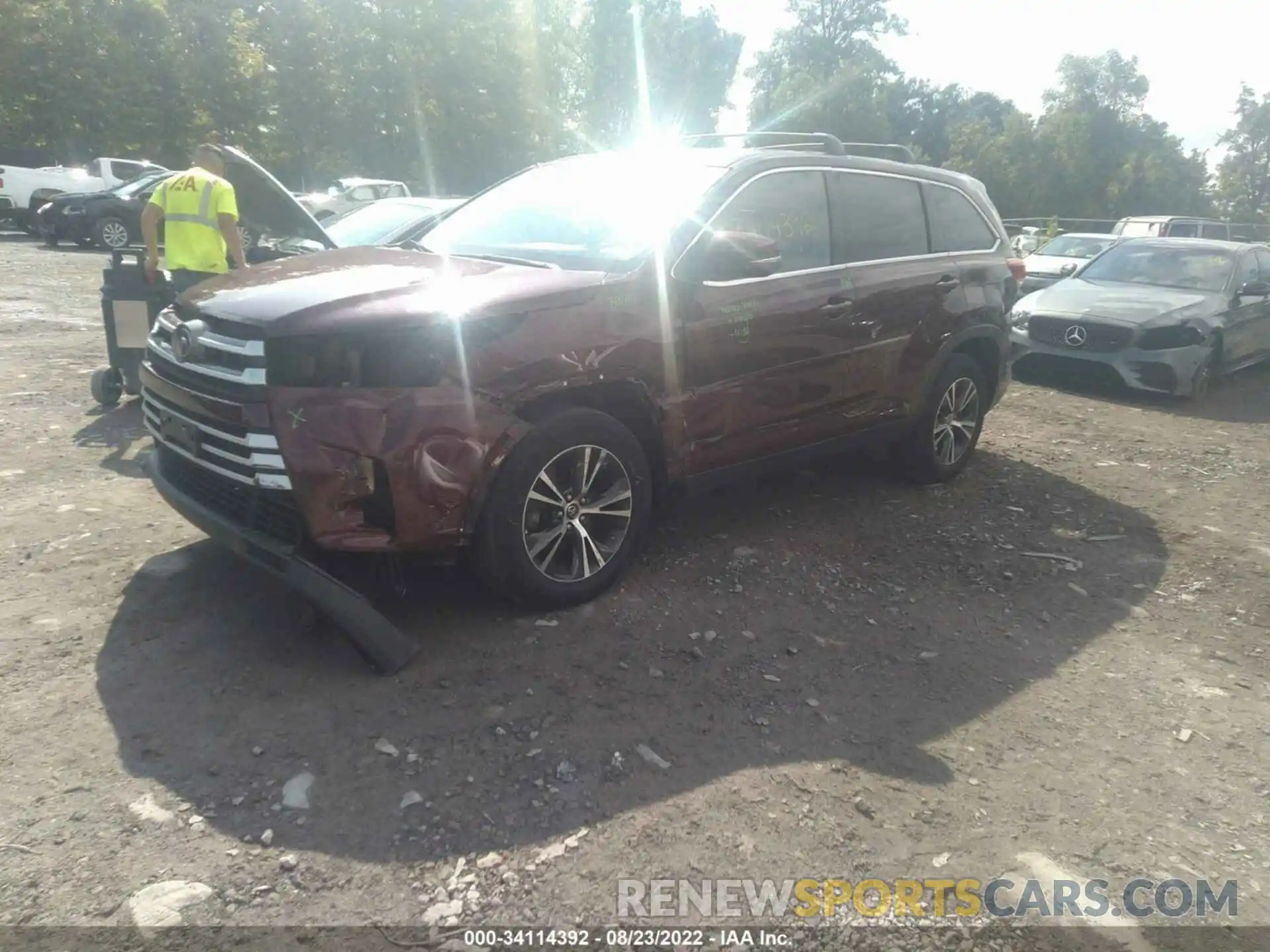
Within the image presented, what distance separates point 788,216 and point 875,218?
732 millimetres

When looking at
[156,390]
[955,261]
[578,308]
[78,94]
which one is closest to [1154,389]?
[955,261]

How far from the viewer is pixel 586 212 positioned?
173 inches

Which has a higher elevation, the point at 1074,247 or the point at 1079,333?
the point at 1074,247

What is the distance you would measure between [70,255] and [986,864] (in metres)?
18.9

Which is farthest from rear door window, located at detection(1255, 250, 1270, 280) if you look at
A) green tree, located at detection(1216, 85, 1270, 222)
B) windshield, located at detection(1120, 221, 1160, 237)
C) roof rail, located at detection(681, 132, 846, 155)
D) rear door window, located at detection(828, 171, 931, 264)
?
green tree, located at detection(1216, 85, 1270, 222)

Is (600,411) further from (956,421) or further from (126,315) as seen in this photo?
(126,315)

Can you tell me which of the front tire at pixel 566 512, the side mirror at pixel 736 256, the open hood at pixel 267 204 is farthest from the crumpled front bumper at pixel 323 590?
the open hood at pixel 267 204

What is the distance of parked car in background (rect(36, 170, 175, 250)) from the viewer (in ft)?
59.4

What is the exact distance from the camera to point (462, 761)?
2936 millimetres

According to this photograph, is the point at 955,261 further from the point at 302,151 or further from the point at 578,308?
the point at 302,151

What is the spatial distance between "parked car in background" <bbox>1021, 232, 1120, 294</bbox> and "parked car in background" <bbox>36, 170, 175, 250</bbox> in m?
15.8

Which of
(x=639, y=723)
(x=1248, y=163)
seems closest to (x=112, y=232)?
(x=639, y=723)

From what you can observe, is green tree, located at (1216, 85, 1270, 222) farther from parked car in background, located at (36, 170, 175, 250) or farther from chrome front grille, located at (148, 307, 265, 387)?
chrome front grille, located at (148, 307, 265, 387)

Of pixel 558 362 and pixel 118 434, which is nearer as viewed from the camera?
pixel 558 362
